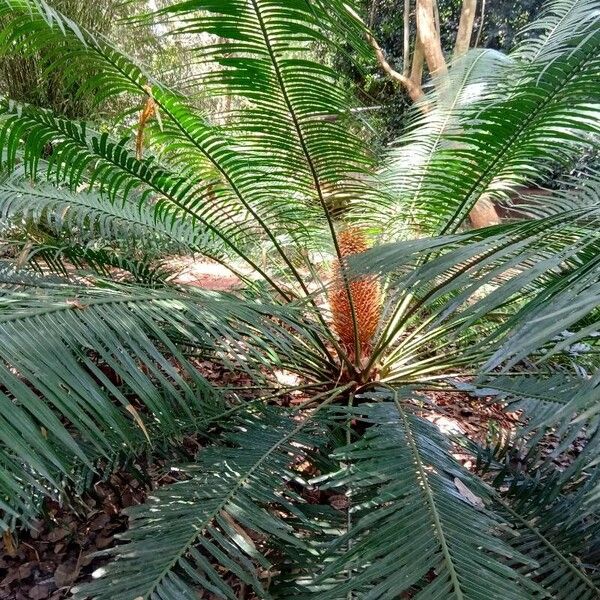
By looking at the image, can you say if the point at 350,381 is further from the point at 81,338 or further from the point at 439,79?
the point at 439,79

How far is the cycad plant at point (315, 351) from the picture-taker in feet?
2.41

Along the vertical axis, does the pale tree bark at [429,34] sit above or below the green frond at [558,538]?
above

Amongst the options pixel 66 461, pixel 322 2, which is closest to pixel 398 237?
pixel 322 2

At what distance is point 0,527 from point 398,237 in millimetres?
1612

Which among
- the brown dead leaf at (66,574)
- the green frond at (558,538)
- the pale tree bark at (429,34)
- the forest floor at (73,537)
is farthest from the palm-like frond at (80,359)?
Answer: the pale tree bark at (429,34)

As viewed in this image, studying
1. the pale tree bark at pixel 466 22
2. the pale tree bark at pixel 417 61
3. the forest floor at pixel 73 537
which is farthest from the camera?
the pale tree bark at pixel 417 61

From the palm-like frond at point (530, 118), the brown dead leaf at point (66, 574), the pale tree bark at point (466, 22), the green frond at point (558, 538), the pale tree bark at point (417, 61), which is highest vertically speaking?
the pale tree bark at point (466, 22)

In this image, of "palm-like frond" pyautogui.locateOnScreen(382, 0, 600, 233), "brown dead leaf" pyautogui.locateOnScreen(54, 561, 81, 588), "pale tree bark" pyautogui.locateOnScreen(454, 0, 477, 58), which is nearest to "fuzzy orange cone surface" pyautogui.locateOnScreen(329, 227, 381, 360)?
"palm-like frond" pyautogui.locateOnScreen(382, 0, 600, 233)

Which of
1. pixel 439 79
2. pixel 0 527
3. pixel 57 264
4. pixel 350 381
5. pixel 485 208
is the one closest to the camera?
pixel 0 527

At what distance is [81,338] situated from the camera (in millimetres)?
835

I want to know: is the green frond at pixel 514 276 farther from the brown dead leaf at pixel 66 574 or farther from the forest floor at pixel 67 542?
the brown dead leaf at pixel 66 574

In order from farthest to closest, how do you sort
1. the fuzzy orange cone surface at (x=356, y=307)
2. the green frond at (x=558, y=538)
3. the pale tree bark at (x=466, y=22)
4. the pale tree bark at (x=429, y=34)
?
the pale tree bark at (x=466, y=22)
the pale tree bark at (x=429, y=34)
the fuzzy orange cone surface at (x=356, y=307)
the green frond at (x=558, y=538)

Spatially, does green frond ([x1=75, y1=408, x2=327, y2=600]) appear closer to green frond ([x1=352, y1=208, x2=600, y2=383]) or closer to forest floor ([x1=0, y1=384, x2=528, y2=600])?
forest floor ([x1=0, y1=384, x2=528, y2=600])

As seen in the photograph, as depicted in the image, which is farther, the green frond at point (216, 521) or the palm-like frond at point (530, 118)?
the palm-like frond at point (530, 118)
